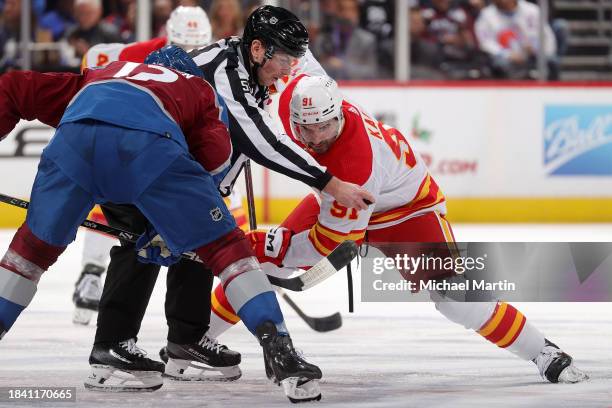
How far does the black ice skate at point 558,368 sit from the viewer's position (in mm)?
3256

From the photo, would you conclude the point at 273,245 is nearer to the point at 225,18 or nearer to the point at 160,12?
the point at 225,18

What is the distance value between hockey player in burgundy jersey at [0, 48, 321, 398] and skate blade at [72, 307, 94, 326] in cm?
148

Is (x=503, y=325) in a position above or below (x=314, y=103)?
below

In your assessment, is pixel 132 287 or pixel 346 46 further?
pixel 346 46

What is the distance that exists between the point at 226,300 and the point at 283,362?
68cm

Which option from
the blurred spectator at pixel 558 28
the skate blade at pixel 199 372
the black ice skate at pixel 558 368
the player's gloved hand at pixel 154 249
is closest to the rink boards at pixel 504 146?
the blurred spectator at pixel 558 28

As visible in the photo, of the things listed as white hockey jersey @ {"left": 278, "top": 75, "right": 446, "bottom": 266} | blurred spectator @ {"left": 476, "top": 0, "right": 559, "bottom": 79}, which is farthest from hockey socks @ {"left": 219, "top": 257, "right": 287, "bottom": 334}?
blurred spectator @ {"left": 476, "top": 0, "right": 559, "bottom": 79}

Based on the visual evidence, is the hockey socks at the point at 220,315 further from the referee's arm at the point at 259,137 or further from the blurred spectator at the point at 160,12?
the blurred spectator at the point at 160,12

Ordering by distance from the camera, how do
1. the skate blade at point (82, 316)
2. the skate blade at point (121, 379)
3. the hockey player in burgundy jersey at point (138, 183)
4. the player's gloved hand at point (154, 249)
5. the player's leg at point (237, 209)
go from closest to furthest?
the hockey player in burgundy jersey at point (138, 183) < the player's gloved hand at point (154, 249) < the skate blade at point (121, 379) < the skate blade at point (82, 316) < the player's leg at point (237, 209)

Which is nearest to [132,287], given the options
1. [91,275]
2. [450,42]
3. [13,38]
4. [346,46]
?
[91,275]

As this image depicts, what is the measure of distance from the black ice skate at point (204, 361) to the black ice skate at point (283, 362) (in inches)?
20.9

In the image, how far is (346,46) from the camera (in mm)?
8109

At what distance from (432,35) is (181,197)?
560cm

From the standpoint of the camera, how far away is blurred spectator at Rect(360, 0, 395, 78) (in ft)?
26.4
